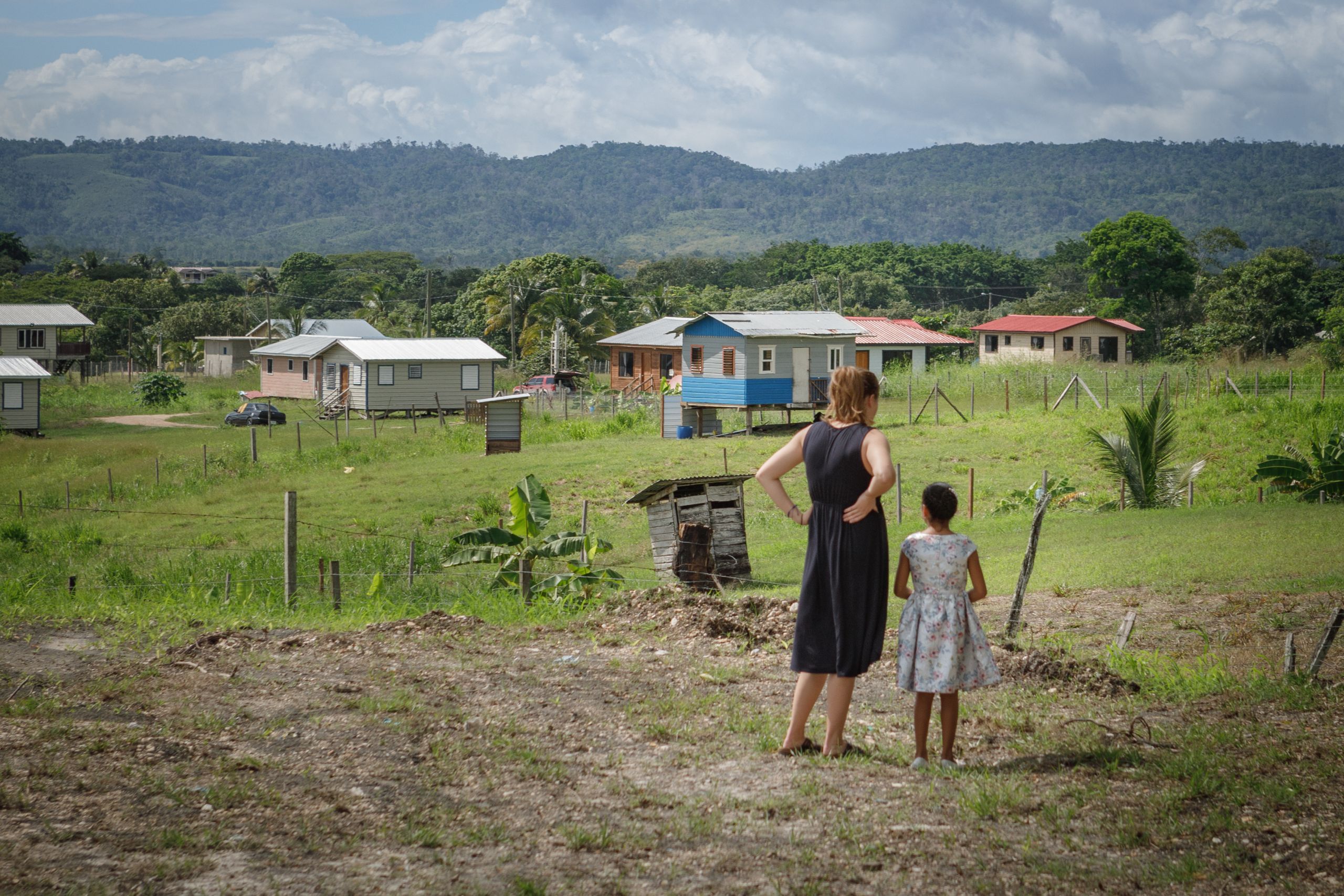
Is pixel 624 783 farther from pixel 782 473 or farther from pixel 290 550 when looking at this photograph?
pixel 290 550

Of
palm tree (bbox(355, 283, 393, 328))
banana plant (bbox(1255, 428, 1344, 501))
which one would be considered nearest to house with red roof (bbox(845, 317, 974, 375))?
banana plant (bbox(1255, 428, 1344, 501))

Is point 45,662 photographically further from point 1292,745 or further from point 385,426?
point 385,426

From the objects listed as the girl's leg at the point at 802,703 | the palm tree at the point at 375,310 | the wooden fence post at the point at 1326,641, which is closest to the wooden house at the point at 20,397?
the girl's leg at the point at 802,703

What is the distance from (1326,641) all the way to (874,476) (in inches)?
161

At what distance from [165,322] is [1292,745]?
9137 centimetres

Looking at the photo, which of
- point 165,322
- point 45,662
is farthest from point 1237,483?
point 165,322

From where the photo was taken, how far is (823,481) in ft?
20.9

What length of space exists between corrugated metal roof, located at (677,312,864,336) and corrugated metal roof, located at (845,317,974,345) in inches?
778

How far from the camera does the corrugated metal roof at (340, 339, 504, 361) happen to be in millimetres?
54219

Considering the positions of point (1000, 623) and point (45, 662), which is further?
point (1000, 623)

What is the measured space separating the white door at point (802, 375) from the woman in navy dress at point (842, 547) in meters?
37.6

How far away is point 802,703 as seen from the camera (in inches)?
261

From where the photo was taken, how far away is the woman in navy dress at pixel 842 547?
6305 mm

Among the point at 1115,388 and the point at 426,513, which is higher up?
the point at 1115,388
